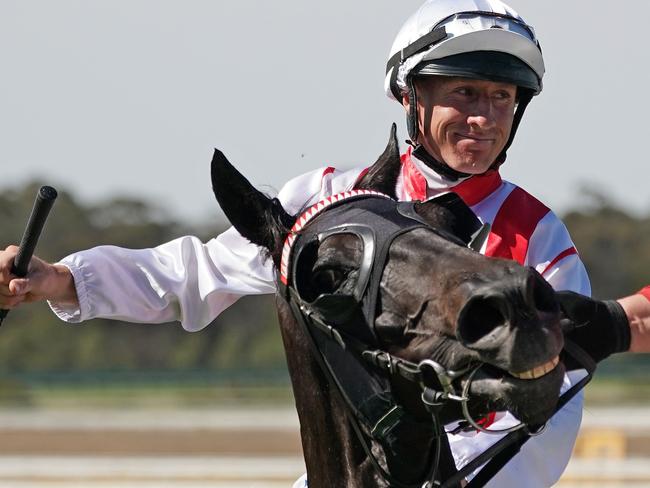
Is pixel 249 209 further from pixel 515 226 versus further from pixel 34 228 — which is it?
pixel 515 226

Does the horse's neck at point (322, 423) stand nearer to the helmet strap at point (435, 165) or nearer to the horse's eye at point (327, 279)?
the horse's eye at point (327, 279)

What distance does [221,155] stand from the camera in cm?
337

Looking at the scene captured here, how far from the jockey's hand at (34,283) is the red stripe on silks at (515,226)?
54.3 inches

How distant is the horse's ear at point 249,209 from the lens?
338cm

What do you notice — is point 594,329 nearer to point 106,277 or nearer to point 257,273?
point 257,273

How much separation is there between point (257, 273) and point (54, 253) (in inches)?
1192

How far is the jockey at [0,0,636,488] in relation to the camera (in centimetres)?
393

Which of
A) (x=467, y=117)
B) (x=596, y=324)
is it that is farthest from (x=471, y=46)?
(x=596, y=324)

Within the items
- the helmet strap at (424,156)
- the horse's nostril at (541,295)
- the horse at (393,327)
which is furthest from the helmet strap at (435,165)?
the horse's nostril at (541,295)

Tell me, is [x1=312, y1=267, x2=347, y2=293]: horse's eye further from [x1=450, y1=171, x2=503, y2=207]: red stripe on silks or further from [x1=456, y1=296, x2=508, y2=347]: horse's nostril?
[x1=450, y1=171, x2=503, y2=207]: red stripe on silks

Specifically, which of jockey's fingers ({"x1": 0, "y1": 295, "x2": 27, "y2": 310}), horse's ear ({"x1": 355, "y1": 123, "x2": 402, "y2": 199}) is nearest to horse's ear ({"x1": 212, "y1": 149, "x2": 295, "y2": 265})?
horse's ear ({"x1": 355, "y1": 123, "x2": 402, "y2": 199})

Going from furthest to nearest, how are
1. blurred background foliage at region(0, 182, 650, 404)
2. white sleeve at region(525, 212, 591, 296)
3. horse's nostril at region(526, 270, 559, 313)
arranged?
blurred background foliage at region(0, 182, 650, 404)
white sleeve at region(525, 212, 591, 296)
horse's nostril at region(526, 270, 559, 313)

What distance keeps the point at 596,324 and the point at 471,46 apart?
3.73 ft

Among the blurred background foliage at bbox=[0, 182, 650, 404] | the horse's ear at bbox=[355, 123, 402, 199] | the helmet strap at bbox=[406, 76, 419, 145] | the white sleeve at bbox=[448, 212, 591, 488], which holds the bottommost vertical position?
the blurred background foliage at bbox=[0, 182, 650, 404]
